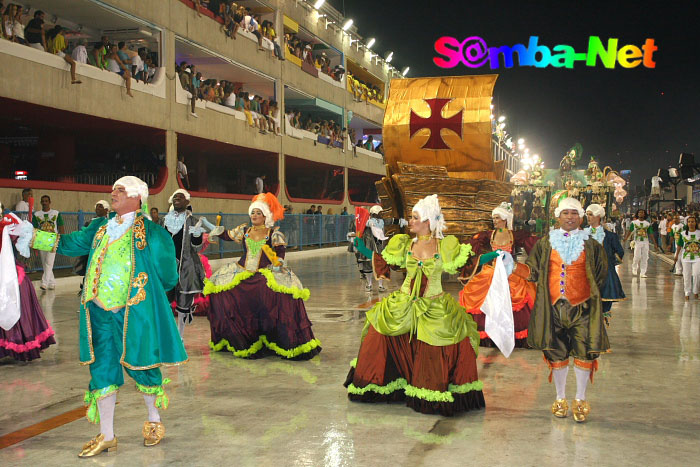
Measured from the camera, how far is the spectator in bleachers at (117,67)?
19.0 meters

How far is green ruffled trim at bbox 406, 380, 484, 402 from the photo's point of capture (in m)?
5.45

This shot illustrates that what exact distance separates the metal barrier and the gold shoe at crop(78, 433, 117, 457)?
36.5 ft

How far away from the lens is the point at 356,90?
40156mm

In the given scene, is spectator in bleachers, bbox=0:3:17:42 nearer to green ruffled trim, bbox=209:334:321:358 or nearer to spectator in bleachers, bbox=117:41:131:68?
spectator in bleachers, bbox=117:41:131:68

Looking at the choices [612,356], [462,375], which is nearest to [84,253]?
[462,375]

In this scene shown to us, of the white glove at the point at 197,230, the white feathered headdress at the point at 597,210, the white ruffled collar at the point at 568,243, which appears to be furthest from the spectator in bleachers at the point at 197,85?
the white ruffled collar at the point at 568,243

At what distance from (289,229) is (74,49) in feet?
35.9

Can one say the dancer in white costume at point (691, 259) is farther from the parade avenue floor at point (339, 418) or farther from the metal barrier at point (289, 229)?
the metal barrier at point (289, 229)

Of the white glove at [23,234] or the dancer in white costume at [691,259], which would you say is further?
the dancer in white costume at [691,259]

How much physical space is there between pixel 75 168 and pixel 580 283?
2128cm

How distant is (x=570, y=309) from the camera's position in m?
5.45

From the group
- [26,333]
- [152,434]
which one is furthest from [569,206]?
[26,333]

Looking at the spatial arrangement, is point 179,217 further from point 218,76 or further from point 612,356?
point 218,76

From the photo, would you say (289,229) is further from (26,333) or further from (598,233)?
(26,333)
